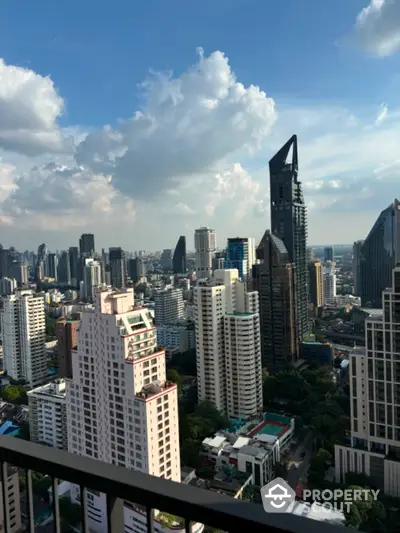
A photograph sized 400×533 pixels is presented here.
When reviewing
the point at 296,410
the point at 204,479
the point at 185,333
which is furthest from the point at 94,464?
the point at 185,333

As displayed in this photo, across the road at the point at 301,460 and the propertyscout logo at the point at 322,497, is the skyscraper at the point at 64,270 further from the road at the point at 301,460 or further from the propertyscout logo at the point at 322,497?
the propertyscout logo at the point at 322,497

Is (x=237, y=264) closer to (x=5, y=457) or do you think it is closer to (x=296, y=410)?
(x=296, y=410)

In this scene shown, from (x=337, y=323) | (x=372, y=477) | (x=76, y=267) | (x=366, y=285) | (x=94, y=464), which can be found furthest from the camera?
(x=76, y=267)

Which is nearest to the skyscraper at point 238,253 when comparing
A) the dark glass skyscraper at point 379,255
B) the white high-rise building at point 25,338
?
the dark glass skyscraper at point 379,255

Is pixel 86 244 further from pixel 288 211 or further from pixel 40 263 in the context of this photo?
pixel 288 211

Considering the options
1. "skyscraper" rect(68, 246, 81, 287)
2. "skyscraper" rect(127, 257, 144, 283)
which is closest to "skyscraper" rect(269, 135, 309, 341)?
"skyscraper" rect(127, 257, 144, 283)

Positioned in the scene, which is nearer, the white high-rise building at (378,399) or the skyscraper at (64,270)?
the white high-rise building at (378,399)
